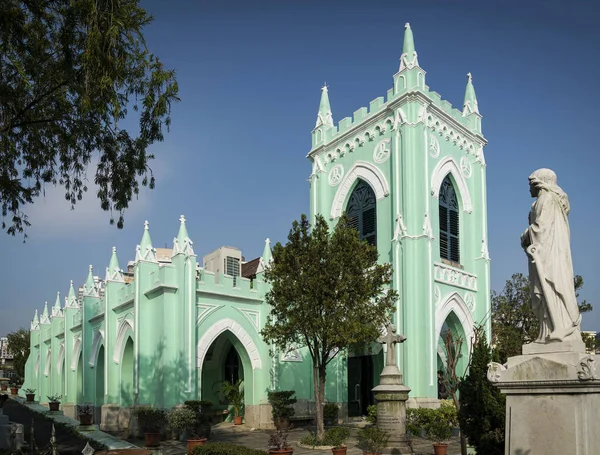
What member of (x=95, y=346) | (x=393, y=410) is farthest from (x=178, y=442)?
(x=95, y=346)

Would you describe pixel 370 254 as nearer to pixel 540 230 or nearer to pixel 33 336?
pixel 540 230

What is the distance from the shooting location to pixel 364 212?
90.4ft

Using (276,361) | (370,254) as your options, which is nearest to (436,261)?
(370,254)

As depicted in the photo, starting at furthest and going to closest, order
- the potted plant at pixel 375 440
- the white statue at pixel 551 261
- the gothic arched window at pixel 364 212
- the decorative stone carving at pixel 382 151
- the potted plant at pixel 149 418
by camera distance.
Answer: the gothic arched window at pixel 364 212, the decorative stone carving at pixel 382 151, the potted plant at pixel 149 418, the potted plant at pixel 375 440, the white statue at pixel 551 261

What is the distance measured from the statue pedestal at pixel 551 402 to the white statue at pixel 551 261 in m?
0.31

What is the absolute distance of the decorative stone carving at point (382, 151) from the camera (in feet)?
85.6

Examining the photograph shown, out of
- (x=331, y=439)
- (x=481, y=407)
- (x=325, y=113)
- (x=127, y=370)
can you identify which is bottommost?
(x=331, y=439)

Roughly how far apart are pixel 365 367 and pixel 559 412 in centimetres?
2295

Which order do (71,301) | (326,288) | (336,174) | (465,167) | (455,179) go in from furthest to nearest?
(71,301) → (336,174) → (465,167) → (455,179) → (326,288)

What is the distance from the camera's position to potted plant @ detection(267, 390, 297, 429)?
78.6ft

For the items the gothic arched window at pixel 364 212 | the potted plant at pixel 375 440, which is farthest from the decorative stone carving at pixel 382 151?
the potted plant at pixel 375 440

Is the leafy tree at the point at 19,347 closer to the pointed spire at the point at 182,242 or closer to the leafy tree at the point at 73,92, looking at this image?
the pointed spire at the point at 182,242

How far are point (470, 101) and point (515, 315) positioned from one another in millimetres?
11602

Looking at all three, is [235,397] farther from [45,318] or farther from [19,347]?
[19,347]
